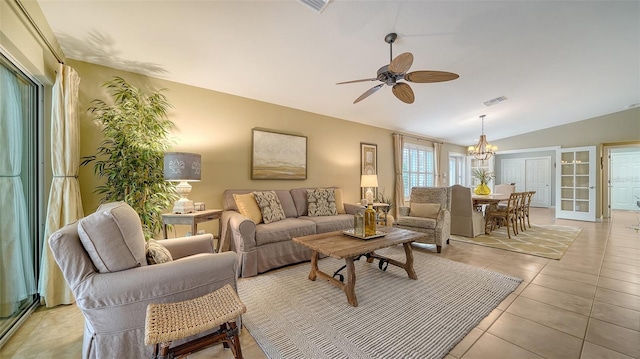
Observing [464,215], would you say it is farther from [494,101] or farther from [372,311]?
[372,311]

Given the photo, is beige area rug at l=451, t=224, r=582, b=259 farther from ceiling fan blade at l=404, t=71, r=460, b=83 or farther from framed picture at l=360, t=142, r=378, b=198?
ceiling fan blade at l=404, t=71, r=460, b=83

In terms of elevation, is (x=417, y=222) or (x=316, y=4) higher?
(x=316, y=4)

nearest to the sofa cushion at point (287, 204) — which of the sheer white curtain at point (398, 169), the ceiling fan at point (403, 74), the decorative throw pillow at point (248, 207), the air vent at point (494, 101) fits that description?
the decorative throw pillow at point (248, 207)

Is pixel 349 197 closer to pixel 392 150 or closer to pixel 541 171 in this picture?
pixel 392 150

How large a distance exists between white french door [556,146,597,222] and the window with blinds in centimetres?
353

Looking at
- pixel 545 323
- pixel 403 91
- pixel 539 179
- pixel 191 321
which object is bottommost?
pixel 545 323

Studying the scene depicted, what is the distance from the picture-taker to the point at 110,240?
4.30 feet

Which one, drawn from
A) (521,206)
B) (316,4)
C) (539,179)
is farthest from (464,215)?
(539,179)

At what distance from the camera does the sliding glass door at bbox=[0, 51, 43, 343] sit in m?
1.76

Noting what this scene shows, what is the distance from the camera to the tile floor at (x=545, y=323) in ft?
5.18

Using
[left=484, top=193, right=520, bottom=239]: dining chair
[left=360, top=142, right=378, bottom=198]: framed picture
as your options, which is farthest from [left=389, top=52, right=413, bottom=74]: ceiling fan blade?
[left=484, top=193, right=520, bottom=239]: dining chair

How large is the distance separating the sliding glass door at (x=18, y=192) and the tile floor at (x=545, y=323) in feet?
0.78

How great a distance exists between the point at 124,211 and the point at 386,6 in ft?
8.67

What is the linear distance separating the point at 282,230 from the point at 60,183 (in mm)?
2169
